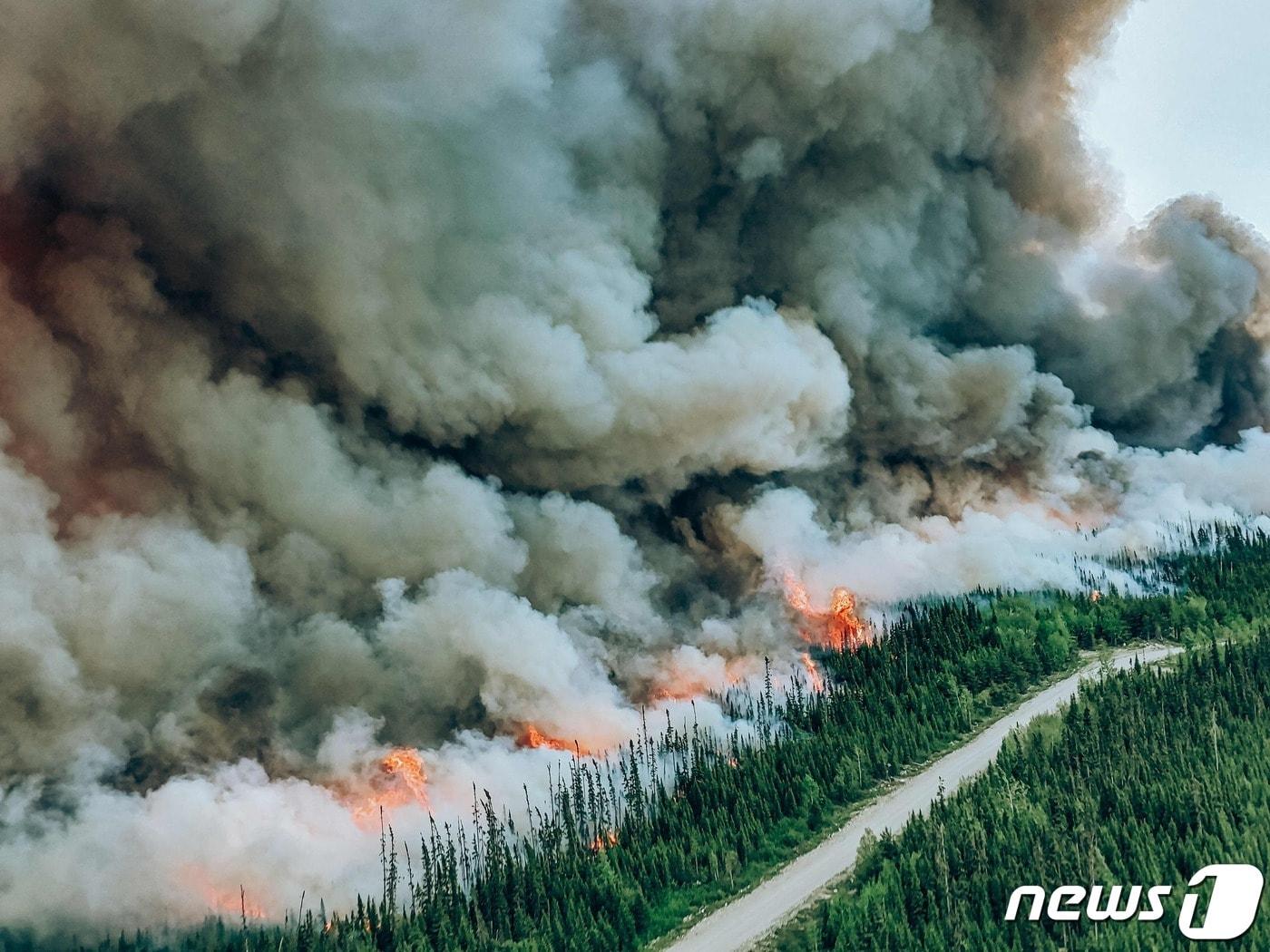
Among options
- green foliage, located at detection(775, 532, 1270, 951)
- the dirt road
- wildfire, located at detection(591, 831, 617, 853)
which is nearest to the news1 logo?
green foliage, located at detection(775, 532, 1270, 951)

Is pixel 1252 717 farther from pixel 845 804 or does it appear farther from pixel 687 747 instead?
pixel 687 747

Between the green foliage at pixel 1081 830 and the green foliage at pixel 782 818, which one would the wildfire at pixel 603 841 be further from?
the green foliage at pixel 1081 830

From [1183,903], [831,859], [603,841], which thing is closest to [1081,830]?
[1183,903]

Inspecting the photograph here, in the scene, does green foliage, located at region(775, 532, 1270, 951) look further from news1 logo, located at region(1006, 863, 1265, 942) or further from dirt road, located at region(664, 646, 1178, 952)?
dirt road, located at region(664, 646, 1178, 952)

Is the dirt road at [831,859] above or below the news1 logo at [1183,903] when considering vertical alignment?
above

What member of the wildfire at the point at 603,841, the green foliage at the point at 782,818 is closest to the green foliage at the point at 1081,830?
the green foliage at the point at 782,818

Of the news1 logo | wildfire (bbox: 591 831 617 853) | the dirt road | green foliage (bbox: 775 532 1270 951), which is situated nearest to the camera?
the news1 logo
